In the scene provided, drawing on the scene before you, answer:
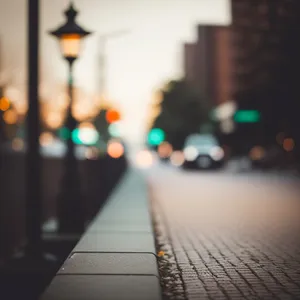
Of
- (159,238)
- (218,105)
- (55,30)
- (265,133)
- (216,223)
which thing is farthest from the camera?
(218,105)

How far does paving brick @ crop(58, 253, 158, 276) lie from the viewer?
18.6ft

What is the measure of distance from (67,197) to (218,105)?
99909 millimetres

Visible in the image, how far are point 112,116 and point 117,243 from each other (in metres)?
18.2

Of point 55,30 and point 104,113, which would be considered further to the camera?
point 104,113

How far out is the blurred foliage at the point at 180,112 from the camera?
81.1 meters

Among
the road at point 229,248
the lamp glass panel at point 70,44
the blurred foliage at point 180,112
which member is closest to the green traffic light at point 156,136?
the blurred foliage at point 180,112

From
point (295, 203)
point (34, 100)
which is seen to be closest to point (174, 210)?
point (295, 203)

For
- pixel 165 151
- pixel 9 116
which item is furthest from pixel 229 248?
pixel 165 151

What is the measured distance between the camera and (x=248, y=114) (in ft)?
196

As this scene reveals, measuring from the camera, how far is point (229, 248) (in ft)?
25.6

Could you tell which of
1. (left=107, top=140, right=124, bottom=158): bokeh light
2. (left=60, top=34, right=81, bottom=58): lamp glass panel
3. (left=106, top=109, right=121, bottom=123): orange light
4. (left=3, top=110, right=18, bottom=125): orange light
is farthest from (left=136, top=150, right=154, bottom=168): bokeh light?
(left=60, top=34, right=81, bottom=58): lamp glass panel

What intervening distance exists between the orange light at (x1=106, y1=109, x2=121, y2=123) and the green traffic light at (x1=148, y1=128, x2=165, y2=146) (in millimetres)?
62717

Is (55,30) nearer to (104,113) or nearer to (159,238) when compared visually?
(159,238)

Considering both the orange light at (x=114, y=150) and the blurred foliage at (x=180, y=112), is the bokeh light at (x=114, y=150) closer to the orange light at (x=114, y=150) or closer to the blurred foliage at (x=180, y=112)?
the orange light at (x=114, y=150)
